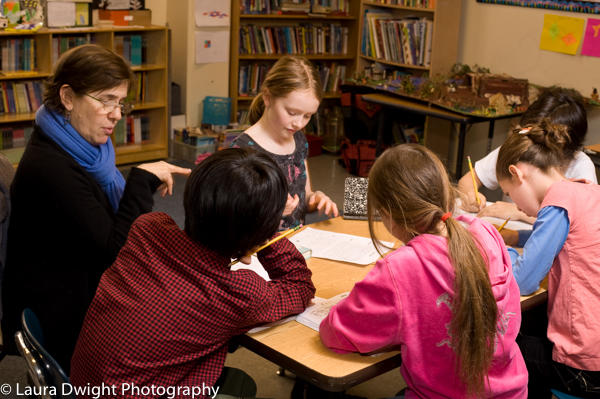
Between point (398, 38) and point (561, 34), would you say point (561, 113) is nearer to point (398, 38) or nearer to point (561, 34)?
point (561, 34)

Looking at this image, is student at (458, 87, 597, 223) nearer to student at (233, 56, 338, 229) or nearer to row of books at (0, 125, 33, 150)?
student at (233, 56, 338, 229)

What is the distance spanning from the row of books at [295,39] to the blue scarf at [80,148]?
153 inches

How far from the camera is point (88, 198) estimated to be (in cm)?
191

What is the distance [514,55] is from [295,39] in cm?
186

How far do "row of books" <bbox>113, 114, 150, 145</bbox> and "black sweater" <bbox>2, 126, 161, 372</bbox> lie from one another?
3529 mm

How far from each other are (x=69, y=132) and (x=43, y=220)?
0.27 meters

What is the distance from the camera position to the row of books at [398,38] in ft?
17.7

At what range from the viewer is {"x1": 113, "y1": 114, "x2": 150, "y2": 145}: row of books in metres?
5.39

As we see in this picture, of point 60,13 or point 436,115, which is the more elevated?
point 60,13

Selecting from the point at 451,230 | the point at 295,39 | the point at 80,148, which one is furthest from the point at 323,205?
the point at 295,39

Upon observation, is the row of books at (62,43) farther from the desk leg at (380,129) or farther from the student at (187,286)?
the student at (187,286)

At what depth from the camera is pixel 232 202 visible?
1446 mm

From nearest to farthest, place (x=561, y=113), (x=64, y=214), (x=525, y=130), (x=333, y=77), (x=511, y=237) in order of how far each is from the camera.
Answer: (x=64, y=214)
(x=525, y=130)
(x=511, y=237)
(x=561, y=113)
(x=333, y=77)

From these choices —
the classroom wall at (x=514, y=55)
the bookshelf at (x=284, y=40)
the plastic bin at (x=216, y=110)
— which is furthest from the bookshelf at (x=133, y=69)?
the classroom wall at (x=514, y=55)
